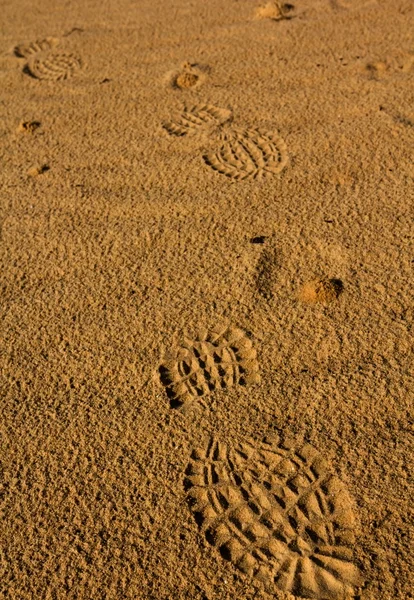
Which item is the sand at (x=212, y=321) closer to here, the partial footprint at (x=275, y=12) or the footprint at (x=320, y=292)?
the footprint at (x=320, y=292)

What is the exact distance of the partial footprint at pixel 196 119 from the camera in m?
2.88

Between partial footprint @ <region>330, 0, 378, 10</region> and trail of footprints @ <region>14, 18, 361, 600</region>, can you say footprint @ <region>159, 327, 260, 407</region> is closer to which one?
trail of footprints @ <region>14, 18, 361, 600</region>

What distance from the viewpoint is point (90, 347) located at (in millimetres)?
2088

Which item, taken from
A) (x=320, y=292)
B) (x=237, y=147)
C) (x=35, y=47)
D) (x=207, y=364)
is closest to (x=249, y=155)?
(x=237, y=147)

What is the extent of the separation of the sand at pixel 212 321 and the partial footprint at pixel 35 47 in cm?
22

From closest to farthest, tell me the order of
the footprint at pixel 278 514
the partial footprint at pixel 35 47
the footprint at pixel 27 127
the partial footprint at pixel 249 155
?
the footprint at pixel 278 514, the partial footprint at pixel 249 155, the footprint at pixel 27 127, the partial footprint at pixel 35 47

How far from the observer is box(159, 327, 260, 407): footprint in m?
1.92

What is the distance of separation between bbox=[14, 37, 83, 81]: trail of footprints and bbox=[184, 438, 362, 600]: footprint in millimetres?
2444

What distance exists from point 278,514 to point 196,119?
1.93m

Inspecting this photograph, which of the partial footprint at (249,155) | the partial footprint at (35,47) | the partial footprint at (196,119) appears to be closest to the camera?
the partial footprint at (249,155)

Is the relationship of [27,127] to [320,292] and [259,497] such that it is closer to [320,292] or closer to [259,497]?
[320,292]

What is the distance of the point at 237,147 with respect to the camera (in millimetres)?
2740

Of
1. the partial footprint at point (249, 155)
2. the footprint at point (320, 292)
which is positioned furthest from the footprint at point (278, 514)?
the partial footprint at point (249, 155)

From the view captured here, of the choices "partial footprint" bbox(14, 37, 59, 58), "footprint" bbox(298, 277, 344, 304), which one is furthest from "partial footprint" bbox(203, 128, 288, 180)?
"partial footprint" bbox(14, 37, 59, 58)
